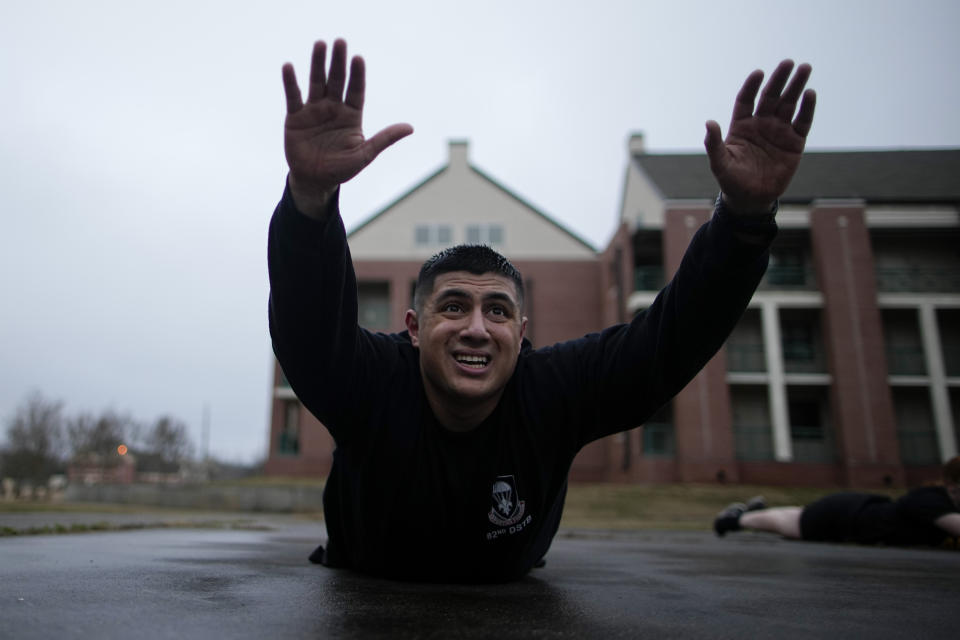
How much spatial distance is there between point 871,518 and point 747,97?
5.25 meters

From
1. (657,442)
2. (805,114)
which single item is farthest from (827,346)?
(805,114)

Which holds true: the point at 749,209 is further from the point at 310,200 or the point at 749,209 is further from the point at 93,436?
the point at 93,436

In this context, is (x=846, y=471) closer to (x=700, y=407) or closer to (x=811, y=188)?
(x=700, y=407)

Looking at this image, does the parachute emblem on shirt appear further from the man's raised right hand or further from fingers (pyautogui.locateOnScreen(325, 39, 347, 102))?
fingers (pyautogui.locateOnScreen(325, 39, 347, 102))

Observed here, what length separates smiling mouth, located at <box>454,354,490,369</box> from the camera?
2.18 m

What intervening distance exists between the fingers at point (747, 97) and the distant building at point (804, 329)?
66.2ft

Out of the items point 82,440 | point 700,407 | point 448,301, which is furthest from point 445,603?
point 82,440

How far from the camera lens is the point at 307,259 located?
6.25 ft

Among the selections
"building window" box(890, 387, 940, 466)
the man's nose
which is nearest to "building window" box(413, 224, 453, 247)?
"building window" box(890, 387, 940, 466)

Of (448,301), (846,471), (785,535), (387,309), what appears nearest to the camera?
(448,301)

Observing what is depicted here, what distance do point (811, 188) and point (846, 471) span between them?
427 inches

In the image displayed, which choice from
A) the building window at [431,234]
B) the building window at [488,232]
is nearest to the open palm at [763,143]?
the building window at [488,232]

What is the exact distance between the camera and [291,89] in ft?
6.08

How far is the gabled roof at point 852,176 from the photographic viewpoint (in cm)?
2369
